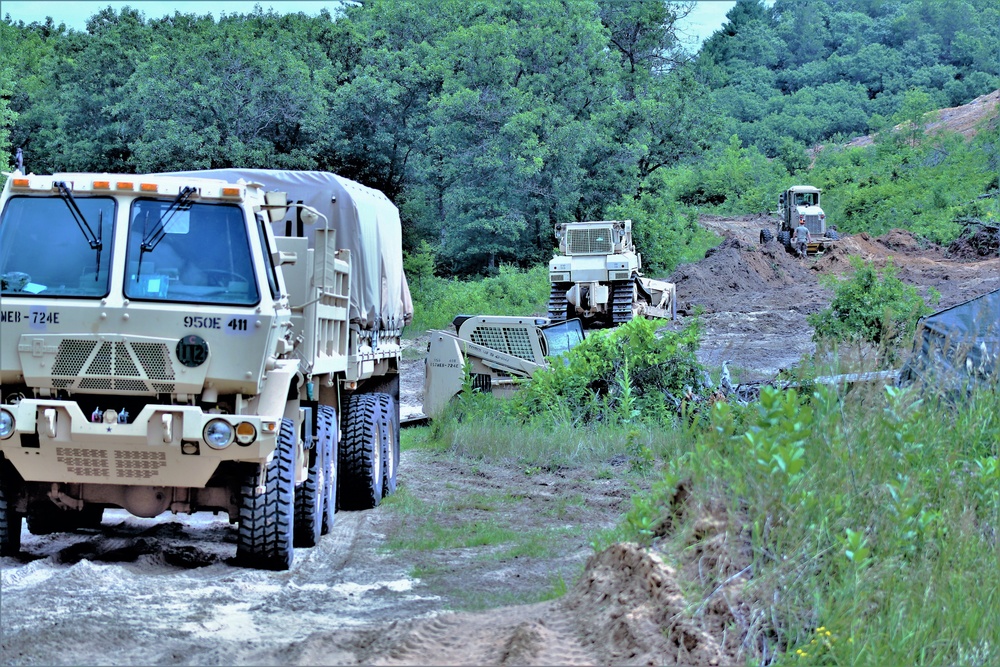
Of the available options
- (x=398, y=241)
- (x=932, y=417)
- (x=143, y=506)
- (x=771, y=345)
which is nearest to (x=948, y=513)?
(x=932, y=417)

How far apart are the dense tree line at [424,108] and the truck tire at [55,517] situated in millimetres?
25673

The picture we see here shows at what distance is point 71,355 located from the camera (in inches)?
314

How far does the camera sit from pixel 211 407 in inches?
323

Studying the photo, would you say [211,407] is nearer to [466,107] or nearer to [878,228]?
[466,107]

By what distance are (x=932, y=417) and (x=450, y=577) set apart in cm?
339

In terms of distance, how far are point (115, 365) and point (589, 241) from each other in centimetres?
Result: 2182

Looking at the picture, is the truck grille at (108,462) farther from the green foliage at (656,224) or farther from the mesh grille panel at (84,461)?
the green foliage at (656,224)

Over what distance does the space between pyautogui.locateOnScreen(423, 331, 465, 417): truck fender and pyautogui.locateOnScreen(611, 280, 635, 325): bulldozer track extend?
11189mm

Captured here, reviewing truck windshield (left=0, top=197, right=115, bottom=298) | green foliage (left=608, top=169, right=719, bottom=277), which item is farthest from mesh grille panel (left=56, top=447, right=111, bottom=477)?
green foliage (left=608, top=169, right=719, bottom=277)

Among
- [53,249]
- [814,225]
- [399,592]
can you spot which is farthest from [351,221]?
[814,225]

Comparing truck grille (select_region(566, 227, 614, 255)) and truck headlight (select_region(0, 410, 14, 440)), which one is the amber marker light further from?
truck grille (select_region(566, 227, 614, 255))

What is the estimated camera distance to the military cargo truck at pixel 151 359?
795cm

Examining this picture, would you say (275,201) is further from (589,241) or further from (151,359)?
(589,241)

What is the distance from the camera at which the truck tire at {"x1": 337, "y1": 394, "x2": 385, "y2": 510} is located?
1148cm
